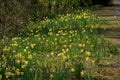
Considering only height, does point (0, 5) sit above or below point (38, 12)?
above

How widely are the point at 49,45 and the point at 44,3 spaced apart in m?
8.47

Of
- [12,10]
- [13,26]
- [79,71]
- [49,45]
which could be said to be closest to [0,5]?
[12,10]

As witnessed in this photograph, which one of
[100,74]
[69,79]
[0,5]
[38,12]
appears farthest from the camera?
[38,12]

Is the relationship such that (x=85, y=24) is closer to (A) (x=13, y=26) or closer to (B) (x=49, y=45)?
(A) (x=13, y=26)

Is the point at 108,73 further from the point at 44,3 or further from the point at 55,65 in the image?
the point at 44,3

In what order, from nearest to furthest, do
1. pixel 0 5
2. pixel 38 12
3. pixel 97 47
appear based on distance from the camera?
pixel 97 47 → pixel 0 5 → pixel 38 12

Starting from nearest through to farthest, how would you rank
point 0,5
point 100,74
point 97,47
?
point 100,74 → point 97,47 → point 0,5

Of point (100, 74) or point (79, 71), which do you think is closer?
point (79, 71)

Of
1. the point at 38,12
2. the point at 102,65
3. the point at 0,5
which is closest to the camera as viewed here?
the point at 102,65

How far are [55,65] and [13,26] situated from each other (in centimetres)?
514

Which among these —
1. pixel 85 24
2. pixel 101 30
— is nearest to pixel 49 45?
pixel 101 30

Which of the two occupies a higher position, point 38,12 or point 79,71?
point 79,71

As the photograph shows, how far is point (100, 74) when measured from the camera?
5.25m

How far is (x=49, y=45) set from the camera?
777 centimetres
